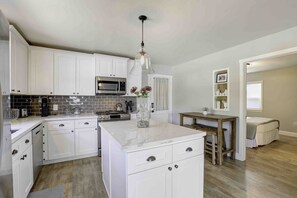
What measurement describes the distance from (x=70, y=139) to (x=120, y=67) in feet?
6.82

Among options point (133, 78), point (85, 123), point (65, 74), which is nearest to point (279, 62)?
point (133, 78)

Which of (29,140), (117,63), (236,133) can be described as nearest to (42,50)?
(117,63)

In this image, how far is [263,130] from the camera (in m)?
3.99

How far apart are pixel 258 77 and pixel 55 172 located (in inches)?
300

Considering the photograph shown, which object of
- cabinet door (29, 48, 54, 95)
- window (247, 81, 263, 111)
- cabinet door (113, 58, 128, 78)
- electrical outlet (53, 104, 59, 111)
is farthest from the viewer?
window (247, 81, 263, 111)

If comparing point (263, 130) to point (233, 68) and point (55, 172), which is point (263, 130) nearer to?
point (233, 68)

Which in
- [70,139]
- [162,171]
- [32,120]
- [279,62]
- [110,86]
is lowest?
[70,139]

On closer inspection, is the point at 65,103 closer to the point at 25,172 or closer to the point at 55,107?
the point at 55,107

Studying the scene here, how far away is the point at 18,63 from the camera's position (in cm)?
248

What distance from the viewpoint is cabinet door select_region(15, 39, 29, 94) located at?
245 cm

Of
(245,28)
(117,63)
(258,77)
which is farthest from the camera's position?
(258,77)

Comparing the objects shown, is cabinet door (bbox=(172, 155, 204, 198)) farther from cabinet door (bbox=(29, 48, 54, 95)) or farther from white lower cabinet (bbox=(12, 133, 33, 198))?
cabinet door (bbox=(29, 48, 54, 95))

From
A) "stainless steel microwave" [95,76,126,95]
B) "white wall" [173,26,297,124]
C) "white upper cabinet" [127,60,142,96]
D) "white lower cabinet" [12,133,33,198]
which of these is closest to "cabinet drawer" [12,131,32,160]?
"white lower cabinet" [12,133,33,198]

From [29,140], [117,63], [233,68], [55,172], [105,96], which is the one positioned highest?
[117,63]
